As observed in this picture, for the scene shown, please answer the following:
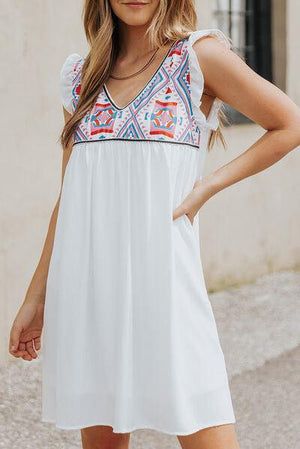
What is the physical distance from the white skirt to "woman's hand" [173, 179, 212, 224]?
0.02 meters

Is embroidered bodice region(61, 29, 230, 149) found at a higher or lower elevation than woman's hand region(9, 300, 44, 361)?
higher

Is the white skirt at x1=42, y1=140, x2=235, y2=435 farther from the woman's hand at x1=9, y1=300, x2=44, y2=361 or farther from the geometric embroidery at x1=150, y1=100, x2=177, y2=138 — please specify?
the woman's hand at x1=9, y1=300, x2=44, y2=361

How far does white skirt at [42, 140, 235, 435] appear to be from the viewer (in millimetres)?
2379

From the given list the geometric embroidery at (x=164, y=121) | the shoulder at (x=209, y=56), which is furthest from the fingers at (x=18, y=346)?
the shoulder at (x=209, y=56)

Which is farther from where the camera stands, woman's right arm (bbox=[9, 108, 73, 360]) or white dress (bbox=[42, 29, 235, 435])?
woman's right arm (bbox=[9, 108, 73, 360])

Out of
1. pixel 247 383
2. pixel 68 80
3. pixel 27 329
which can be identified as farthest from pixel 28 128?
pixel 27 329

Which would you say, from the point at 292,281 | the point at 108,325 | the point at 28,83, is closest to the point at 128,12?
the point at 108,325

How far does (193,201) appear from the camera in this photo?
8.08ft

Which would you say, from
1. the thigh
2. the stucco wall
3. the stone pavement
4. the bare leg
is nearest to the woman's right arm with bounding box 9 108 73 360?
the bare leg

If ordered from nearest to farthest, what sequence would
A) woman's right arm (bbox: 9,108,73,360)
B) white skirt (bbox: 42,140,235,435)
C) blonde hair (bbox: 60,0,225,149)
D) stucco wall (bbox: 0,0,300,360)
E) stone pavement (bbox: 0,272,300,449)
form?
1. white skirt (bbox: 42,140,235,435)
2. blonde hair (bbox: 60,0,225,149)
3. woman's right arm (bbox: 9,108,73,360)
4. stone pavement (bbox: 0,272,300,449)
5. stucco wall (bbox: 0,0,300,360)

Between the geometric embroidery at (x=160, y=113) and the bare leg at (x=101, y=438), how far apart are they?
0.77 metres

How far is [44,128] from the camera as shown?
5414mm

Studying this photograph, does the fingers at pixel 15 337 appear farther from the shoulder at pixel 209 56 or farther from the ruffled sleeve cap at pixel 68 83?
the shoulder at pixel 209 56

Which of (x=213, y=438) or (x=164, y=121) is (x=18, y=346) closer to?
(x=213, y=438)
